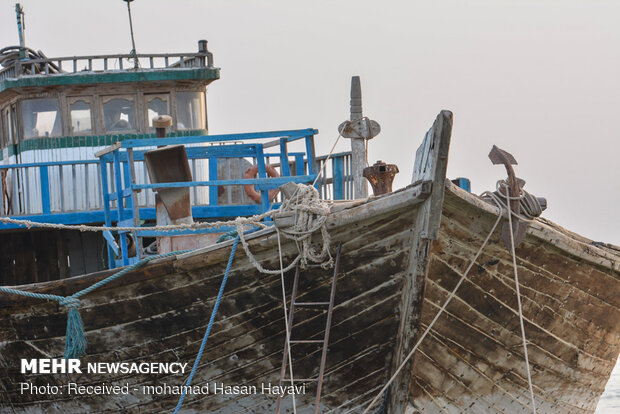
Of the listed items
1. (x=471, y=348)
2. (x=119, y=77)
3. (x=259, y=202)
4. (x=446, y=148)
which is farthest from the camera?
(x=119, y=77)

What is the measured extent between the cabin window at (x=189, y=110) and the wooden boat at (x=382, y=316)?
558 centimetres

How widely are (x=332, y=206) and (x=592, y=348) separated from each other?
2.94 meters

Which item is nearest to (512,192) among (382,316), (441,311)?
(441,311)

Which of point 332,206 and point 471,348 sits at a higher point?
point 332,206

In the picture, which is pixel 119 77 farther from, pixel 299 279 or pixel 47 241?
pixel 299 279

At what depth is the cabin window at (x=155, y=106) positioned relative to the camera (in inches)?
528

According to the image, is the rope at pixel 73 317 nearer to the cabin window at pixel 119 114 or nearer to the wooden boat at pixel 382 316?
the wooden boat at pixel 382 316

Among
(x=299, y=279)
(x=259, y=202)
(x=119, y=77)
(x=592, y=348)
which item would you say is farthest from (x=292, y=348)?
(x=119, y=77)

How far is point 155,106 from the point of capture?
44.2 feet

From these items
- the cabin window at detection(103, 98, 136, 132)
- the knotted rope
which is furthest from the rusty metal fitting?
the cabin window at detection(103, 98, 136, 132)

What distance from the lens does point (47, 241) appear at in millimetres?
13547

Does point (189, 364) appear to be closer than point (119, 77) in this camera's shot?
Yes

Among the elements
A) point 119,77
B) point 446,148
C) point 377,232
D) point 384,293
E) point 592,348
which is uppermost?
point 119,77

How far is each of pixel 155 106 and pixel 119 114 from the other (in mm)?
515
